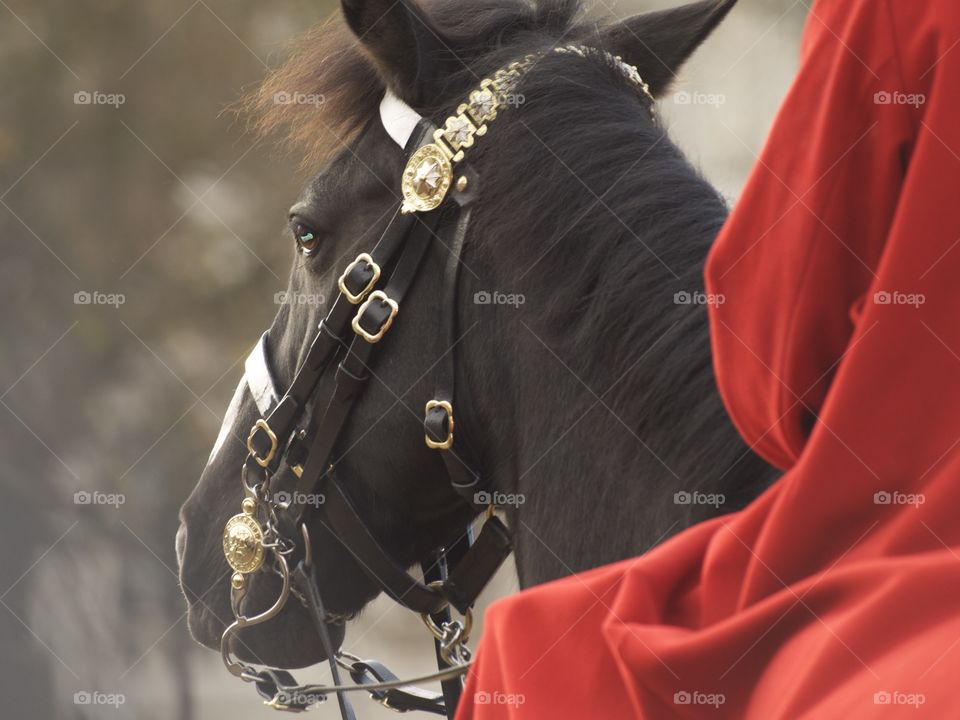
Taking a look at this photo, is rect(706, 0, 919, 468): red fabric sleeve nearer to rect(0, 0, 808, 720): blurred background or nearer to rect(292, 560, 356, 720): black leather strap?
rect(292, 560, 356, 720): black leather strap

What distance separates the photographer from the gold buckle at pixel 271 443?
8.07ft

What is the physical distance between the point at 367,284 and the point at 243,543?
708mm

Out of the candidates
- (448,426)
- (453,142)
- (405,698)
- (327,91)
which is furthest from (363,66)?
(405,698)

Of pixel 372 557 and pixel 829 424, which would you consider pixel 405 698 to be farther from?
pixel 829 424

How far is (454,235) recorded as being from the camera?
7.13ft

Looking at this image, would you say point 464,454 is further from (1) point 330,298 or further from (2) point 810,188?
(2) point 810,188

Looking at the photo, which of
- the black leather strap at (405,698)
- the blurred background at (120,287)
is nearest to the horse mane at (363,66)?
the black leather strap at (405,698)

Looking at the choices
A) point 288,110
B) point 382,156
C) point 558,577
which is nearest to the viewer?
point 558,577

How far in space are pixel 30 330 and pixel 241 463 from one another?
5337 mm

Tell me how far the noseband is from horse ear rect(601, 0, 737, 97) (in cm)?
17

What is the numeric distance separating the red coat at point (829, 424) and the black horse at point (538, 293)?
29cm

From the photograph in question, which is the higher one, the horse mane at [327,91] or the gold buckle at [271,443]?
the horse mane at [327,91]

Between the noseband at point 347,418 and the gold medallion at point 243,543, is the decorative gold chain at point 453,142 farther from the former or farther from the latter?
the gold medallion at point 243,543

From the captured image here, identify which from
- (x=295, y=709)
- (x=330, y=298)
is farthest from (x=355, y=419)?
(x=295, y=709)
